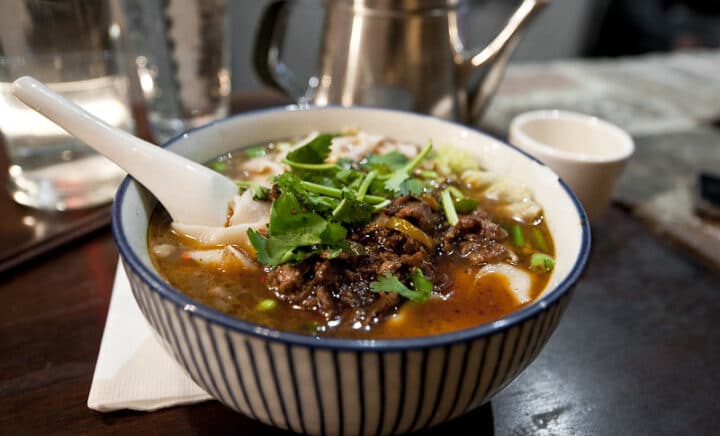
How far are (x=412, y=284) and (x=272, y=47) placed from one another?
1.55 m

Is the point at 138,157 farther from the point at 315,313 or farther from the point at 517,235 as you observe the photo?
the point at 517,235

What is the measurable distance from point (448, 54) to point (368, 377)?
1.72 metres

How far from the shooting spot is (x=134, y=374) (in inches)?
49.9

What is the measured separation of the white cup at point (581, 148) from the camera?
194cm

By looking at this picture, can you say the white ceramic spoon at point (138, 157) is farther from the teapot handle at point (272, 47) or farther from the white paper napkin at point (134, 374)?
the teapot handle at point (272, 47)

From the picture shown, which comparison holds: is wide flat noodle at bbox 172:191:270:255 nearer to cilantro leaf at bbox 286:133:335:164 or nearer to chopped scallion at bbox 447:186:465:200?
cilantro leaf at bbox 286:133:335:164

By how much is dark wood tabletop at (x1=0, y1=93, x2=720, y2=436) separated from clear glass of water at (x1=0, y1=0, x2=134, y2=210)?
18 centimetres

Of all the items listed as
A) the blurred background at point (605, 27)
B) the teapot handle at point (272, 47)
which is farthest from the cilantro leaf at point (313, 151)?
the blurred background at point (605, 27)

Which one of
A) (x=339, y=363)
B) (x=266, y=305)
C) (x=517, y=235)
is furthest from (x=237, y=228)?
(x=517, y=235)

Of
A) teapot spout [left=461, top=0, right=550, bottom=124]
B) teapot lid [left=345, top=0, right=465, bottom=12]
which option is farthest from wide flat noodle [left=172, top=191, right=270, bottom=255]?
teapot spout [left=461, top=0, right=550, bottom=124]

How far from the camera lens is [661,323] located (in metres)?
1.63

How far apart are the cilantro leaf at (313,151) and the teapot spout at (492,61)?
983 millimetres

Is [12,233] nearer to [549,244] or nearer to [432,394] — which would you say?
[432,394]

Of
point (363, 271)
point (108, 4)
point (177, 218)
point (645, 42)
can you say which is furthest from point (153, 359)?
point (645, 42)
